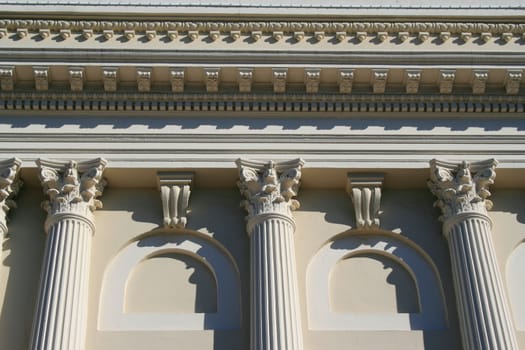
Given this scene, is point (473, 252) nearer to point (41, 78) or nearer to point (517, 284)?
point (517, 284)

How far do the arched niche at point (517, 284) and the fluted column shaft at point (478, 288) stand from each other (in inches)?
23.0

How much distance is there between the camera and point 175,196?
1463cm

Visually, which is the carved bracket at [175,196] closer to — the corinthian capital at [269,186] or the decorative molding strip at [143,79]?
the corinthian capital at [269,186]

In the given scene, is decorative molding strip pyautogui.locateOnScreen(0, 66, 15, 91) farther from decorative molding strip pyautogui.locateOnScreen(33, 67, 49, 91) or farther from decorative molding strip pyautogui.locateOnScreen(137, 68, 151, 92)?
decorative molding strip pyautogui.locateOnScreen(137, 68, 151, 92)

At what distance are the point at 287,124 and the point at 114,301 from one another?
4.03 meters

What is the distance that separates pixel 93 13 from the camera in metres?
15.8

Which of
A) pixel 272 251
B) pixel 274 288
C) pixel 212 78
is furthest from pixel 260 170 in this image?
pixel 274 288

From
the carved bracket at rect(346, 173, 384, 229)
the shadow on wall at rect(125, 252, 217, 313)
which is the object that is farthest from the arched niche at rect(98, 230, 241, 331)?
the carved bracket at rect(346, 173, 384, 229)

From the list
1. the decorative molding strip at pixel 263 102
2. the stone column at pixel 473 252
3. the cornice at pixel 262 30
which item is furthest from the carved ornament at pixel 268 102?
the stone column at pixel 473 252

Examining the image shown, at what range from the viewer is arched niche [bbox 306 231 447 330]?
13.7 m

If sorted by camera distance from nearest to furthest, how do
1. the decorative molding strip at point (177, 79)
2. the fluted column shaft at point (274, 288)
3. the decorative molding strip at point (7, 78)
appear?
1. the fluted column shaft at point (274, 288)
2. the decorative molding strip at point (7, 78)
3. the decorative molding strip at point (177, 79)

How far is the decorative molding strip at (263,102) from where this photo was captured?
1515 cm

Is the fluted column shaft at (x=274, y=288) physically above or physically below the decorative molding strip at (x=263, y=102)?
below

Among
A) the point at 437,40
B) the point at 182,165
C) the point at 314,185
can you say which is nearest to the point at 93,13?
the point at 182,165
